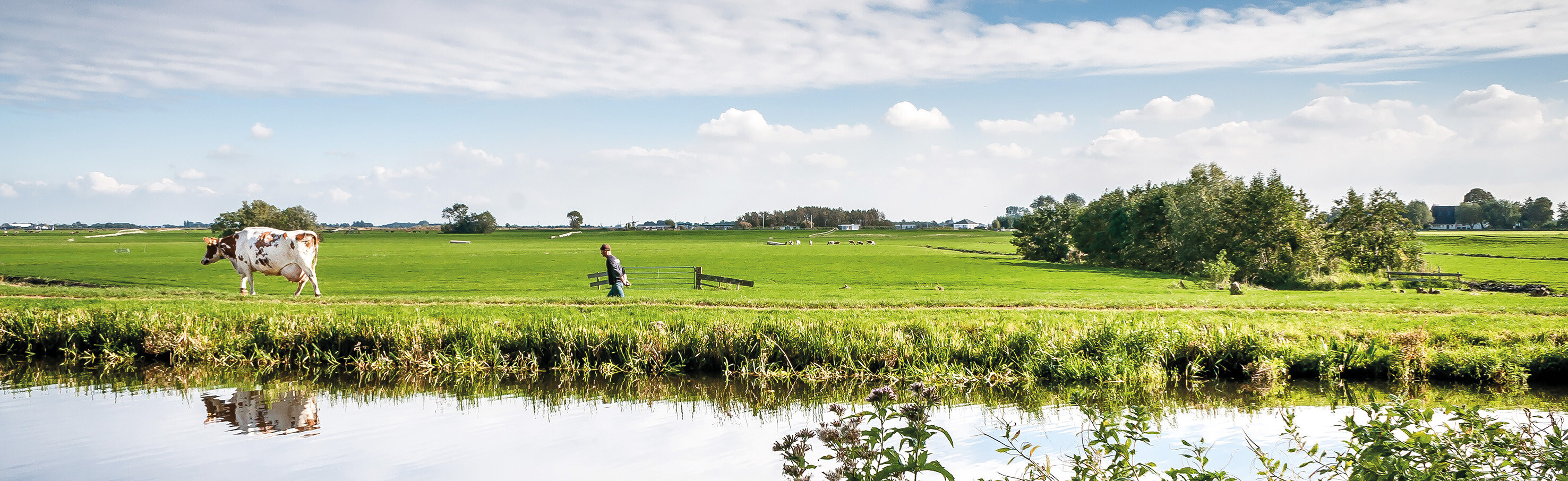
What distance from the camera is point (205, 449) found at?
11.4 metres

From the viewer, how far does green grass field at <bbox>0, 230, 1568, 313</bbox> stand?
1069 inches

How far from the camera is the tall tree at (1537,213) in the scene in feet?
607

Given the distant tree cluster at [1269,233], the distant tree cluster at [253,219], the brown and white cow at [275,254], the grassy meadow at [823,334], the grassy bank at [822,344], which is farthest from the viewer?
the distant tree cluster at [253,219]

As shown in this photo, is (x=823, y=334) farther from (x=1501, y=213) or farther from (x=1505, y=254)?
Result: (x=1501, y=213)

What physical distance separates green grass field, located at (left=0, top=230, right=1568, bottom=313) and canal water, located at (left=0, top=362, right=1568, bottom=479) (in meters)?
9.45

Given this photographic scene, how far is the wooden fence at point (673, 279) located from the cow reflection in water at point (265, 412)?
1168 cm

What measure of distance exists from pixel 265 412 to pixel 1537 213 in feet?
813

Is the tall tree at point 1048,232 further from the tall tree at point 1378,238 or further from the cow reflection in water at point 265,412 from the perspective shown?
the cow reflection in water at point 265,412

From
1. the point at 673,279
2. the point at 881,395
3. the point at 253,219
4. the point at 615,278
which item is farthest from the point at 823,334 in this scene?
the point at 253,219

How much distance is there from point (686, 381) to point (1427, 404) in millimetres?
13027

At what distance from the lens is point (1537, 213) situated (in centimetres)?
18688

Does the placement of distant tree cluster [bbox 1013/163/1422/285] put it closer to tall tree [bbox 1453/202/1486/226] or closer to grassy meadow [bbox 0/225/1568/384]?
grassy meadow [bbox 0/225/1568/384]

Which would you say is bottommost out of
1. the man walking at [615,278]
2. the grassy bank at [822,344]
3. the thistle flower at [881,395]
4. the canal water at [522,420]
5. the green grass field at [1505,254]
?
the green grass field at [1505,254]

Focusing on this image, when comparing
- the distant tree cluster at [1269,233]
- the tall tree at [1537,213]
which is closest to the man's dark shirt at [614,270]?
the distant tree cluster at [1269,233]
